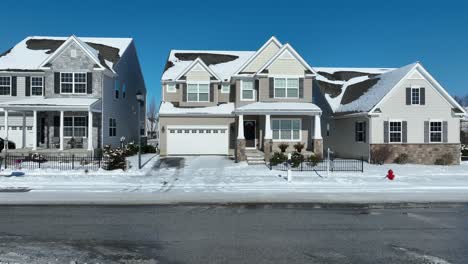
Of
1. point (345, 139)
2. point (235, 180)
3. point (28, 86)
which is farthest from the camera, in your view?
point (345, 139)

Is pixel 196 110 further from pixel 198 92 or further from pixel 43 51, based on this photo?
pixel 43 51

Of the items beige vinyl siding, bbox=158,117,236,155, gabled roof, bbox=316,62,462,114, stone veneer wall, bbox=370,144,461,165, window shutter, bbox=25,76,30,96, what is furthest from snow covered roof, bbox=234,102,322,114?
window shutter, bbox=25,76,30,96

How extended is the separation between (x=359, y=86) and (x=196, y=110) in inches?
529

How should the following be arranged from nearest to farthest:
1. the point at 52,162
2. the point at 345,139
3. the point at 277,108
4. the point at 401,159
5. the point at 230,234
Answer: the point at 230,234 → the point at 52,162 → the point at 401,159 → the point at 277,108 → the point at 345,139

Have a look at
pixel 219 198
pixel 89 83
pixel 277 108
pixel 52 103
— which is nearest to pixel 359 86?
pixel 277 108

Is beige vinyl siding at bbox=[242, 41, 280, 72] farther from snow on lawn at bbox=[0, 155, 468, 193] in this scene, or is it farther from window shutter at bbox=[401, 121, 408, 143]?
window shutter at bbox=[401, 121, 408, 143]

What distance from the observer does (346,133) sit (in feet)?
101

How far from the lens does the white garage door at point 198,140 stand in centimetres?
3009

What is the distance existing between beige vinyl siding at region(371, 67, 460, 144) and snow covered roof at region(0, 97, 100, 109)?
783 inches

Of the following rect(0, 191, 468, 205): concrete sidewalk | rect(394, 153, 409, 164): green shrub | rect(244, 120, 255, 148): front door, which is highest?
rect(244, 120, 255, 148): front door

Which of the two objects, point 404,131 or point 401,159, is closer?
point 401,159

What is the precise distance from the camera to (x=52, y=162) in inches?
955

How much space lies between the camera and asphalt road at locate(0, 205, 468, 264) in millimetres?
7195

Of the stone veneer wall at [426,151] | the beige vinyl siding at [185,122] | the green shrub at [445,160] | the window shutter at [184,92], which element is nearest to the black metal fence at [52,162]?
the beige vinyl siding at [185,122]
